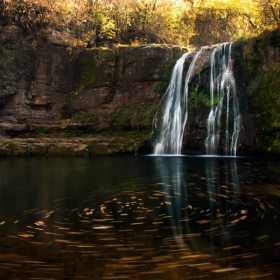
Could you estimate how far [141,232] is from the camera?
3.39 m

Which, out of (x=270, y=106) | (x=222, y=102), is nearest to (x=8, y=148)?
(x=222, y=102)

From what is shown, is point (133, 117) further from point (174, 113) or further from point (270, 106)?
point (270, 106)

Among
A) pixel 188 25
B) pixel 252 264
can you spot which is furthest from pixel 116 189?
pixel 188 25

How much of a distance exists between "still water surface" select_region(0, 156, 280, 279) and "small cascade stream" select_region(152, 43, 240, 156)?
29.2 feet

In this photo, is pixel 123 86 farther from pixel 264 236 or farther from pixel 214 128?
pixel 264 236

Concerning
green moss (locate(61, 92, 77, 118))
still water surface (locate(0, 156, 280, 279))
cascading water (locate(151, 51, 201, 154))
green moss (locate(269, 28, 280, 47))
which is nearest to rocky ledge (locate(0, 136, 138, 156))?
cascading water (locate(151, 51, 201, 154))

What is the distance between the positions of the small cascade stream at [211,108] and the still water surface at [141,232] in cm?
891

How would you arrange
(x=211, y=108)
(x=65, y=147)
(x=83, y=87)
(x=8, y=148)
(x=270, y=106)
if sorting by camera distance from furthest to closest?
(x=83, y=87)
(x=65, y=147)
(x=8, y=148)
(x=211, y=108)
(x=270, y=106)

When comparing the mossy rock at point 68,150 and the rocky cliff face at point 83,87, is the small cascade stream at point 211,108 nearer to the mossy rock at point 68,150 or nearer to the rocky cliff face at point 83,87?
the rocky cliff face at point 83,87

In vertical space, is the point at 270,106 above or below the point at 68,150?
above

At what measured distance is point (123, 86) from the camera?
70.8 ft

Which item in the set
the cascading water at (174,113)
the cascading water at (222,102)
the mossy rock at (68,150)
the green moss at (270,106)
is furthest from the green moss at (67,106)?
the green moss at (270,106)

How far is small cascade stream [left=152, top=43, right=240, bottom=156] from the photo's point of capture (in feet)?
49.6

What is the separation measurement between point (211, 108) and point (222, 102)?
25.3 inches
